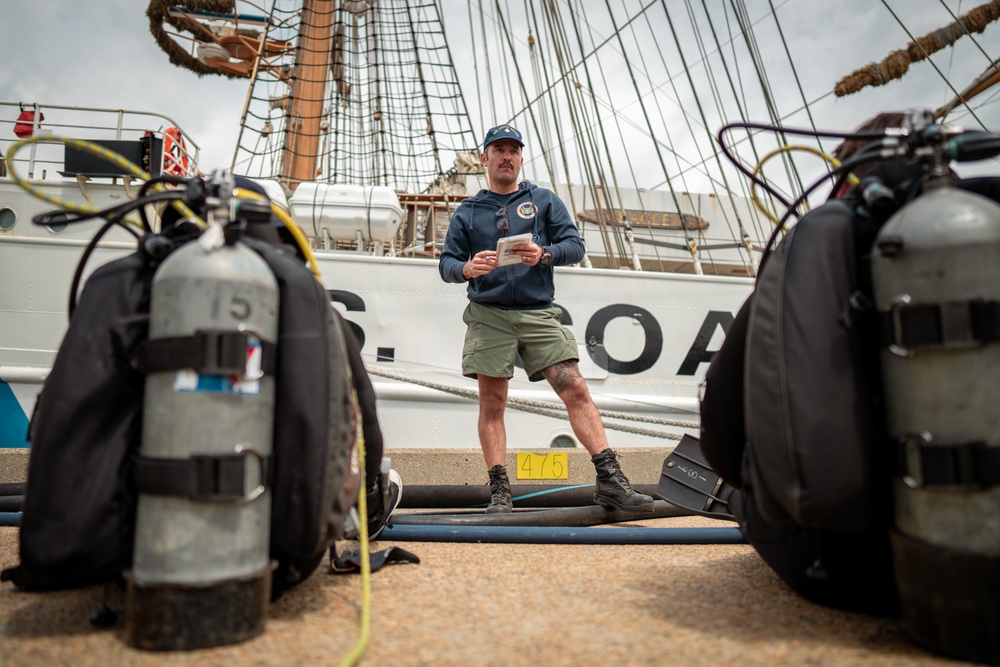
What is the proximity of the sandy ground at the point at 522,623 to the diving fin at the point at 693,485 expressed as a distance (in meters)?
0.28

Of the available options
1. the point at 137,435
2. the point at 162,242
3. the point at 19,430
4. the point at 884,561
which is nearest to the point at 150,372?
the point at 137,435

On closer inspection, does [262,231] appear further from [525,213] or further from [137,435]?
[525,213]

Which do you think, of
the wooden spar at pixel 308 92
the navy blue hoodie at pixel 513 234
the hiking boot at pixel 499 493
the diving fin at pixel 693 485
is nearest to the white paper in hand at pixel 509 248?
the navy blue hoodie at pixel 513 234

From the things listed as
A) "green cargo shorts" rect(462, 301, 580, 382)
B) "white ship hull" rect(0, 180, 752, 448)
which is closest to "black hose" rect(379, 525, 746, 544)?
"green cargo shorts" rect(462, 301, 580, 382)

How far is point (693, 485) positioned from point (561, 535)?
405 millimetres

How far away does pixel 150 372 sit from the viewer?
1046 mm

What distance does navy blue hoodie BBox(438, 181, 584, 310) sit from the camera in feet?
8.92

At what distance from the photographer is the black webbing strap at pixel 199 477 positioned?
100 centimetres

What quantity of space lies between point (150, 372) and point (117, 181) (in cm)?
464

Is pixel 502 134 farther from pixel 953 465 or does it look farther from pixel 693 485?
pixel 953 465

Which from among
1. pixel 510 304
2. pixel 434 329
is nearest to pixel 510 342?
pixel 510 304

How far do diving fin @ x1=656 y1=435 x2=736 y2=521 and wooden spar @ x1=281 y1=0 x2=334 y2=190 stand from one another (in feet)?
21.5

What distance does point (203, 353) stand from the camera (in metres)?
1.01

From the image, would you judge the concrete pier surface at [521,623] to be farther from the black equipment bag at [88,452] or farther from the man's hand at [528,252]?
the man's hand at [528,252]
